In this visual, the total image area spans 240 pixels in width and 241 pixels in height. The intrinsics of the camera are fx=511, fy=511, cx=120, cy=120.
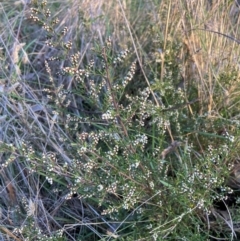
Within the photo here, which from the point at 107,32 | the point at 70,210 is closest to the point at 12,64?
the point at 107,32

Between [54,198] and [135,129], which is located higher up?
[135,129]

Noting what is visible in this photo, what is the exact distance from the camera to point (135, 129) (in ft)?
4.85

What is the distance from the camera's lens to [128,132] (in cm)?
153

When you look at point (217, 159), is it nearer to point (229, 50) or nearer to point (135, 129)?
point (135, 129)

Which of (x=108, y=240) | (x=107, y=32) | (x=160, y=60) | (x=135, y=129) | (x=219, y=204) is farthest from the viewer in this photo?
(x=107, y=32)

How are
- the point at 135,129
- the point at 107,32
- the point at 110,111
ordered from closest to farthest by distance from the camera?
the point at 110,111, the point at 135,129, the point at 107,32

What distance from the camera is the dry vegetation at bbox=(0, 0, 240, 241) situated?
1312 mm

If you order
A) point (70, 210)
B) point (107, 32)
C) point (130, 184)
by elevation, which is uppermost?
point (107, 32)

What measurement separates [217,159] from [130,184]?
0.82 feet

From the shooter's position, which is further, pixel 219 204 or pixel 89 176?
pixel 219 204

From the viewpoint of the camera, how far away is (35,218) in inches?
55.5

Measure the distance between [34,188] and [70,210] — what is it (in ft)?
0.46

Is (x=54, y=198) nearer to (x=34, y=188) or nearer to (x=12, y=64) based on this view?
(x=34, y=188)

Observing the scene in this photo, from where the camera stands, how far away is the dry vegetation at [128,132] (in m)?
1.31
